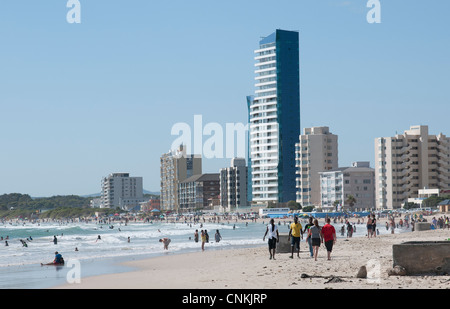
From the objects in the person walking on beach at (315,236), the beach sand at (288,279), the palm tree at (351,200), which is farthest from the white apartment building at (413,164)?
the person walking on beach at (315,236)

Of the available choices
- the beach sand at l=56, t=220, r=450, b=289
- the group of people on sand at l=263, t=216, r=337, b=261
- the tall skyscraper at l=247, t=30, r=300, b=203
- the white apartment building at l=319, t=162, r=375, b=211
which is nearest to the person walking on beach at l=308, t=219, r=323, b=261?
the group of people on sand at l=263, t=216, r=337, b=261

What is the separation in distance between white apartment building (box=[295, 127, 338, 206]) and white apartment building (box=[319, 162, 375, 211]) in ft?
20.4

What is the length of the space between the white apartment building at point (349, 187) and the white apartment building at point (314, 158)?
6.20 meters

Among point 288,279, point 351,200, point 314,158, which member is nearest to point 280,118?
point 314,158

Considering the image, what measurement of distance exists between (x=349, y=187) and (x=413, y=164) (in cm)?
2055

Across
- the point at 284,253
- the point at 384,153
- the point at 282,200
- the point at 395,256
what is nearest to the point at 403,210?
the point at 384,153

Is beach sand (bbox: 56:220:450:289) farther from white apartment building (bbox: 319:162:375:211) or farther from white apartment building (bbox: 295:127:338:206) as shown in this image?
white apartment building (bbox: 295:127:338:206)

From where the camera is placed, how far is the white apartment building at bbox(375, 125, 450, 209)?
5930 inches

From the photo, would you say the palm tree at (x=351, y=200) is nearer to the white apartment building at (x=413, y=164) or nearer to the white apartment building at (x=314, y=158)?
the white apartment building at (x=413, y=164)

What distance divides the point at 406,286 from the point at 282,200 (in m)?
179

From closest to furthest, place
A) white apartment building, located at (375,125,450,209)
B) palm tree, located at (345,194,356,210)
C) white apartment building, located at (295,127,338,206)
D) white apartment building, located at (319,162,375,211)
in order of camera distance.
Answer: white apartment building, located at (375,125,450,209) < palm tree, located at (345,194,356,210) < white apartment building, located at (319,162,375,211) < white apartment building, located at (295,127,338,206)

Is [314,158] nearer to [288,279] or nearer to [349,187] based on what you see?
[349,187]

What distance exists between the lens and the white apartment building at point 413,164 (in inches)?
5930
